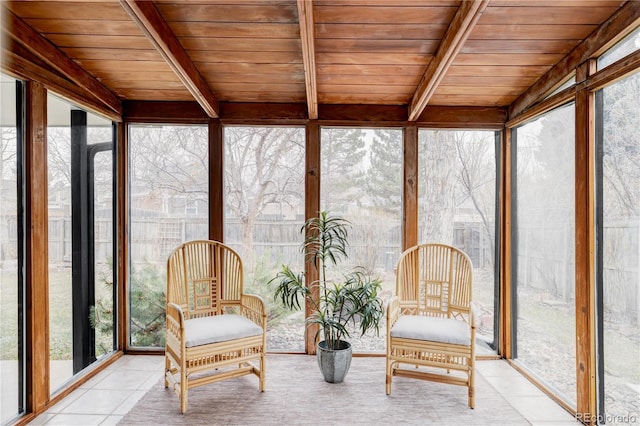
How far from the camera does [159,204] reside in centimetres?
362

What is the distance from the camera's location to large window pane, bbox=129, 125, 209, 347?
3.61 metres

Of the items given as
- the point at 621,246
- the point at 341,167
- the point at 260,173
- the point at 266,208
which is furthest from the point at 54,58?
the point at 621,246

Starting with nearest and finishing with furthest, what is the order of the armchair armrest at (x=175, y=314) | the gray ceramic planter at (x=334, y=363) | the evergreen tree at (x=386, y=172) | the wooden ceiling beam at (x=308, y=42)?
the wooden ceiling beam at (x=308, y=42) → the armchair armrest at (x=175, y=314) → the gray ceramic planter at (x=334, y=363) → the evergreen tree at (x=386, y=172)

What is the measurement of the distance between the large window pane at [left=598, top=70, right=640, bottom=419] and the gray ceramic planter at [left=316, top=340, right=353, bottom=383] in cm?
174

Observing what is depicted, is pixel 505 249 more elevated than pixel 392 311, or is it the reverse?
pixel 505 249

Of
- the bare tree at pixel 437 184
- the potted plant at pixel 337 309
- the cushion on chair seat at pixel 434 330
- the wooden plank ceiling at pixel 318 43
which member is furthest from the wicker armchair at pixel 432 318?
the wooden plank ceiling at pixel 318 43

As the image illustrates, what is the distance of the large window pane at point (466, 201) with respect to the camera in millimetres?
3615

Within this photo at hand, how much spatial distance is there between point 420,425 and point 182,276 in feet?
6.96

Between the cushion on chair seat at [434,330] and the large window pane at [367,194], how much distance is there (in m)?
0.69

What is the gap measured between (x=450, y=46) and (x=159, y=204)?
286 centimetres

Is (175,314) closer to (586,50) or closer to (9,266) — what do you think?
(9,266)

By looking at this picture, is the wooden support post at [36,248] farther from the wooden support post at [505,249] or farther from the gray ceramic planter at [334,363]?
the wooden support post at [505,249]

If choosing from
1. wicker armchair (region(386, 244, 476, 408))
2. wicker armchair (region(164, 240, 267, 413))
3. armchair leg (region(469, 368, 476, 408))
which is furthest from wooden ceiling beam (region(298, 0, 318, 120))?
armchair leg (region(469, 368, 476, 408))

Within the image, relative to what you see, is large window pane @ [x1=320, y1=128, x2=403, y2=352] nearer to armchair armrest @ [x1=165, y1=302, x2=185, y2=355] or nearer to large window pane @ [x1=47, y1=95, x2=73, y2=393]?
armchair armrest @ [x1=165, y1=302, x2=185, y2=355]
